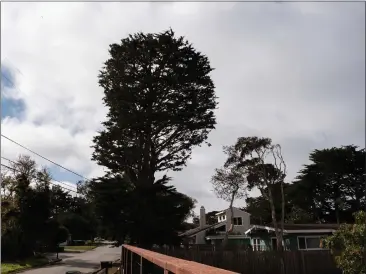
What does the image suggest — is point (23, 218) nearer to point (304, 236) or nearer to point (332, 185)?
point (304, 236)

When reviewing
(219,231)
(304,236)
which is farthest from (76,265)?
(219,231)

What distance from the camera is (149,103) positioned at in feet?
100

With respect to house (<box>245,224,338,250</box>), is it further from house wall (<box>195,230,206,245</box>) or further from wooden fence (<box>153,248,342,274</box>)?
house wall (<box>195,230,206,245</box>)

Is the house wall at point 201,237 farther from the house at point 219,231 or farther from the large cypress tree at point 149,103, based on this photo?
the large cypress tree at point 149,103

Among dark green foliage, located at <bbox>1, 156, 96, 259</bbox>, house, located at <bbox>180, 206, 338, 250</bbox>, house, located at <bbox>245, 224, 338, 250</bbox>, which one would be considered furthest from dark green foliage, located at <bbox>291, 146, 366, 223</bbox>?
dark green foliage, located at <bbox>1, 156, 96, 259</bbox>

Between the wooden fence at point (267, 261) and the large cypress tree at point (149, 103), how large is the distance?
11265 millimetres

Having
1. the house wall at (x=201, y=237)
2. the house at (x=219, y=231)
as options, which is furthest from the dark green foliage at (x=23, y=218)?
the house wall at (x=201, y=237)

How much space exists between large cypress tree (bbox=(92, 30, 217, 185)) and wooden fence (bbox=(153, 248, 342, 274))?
1126 centimetres

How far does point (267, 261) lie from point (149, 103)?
15.6m

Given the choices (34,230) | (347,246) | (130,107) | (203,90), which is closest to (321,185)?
(203,90)

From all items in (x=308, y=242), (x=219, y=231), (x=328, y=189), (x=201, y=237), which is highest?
(x=328, y=189)

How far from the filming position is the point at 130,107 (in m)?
30.5

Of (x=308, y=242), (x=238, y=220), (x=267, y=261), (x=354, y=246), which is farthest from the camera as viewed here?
(x=238, y=220)

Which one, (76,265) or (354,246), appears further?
(76,265)
